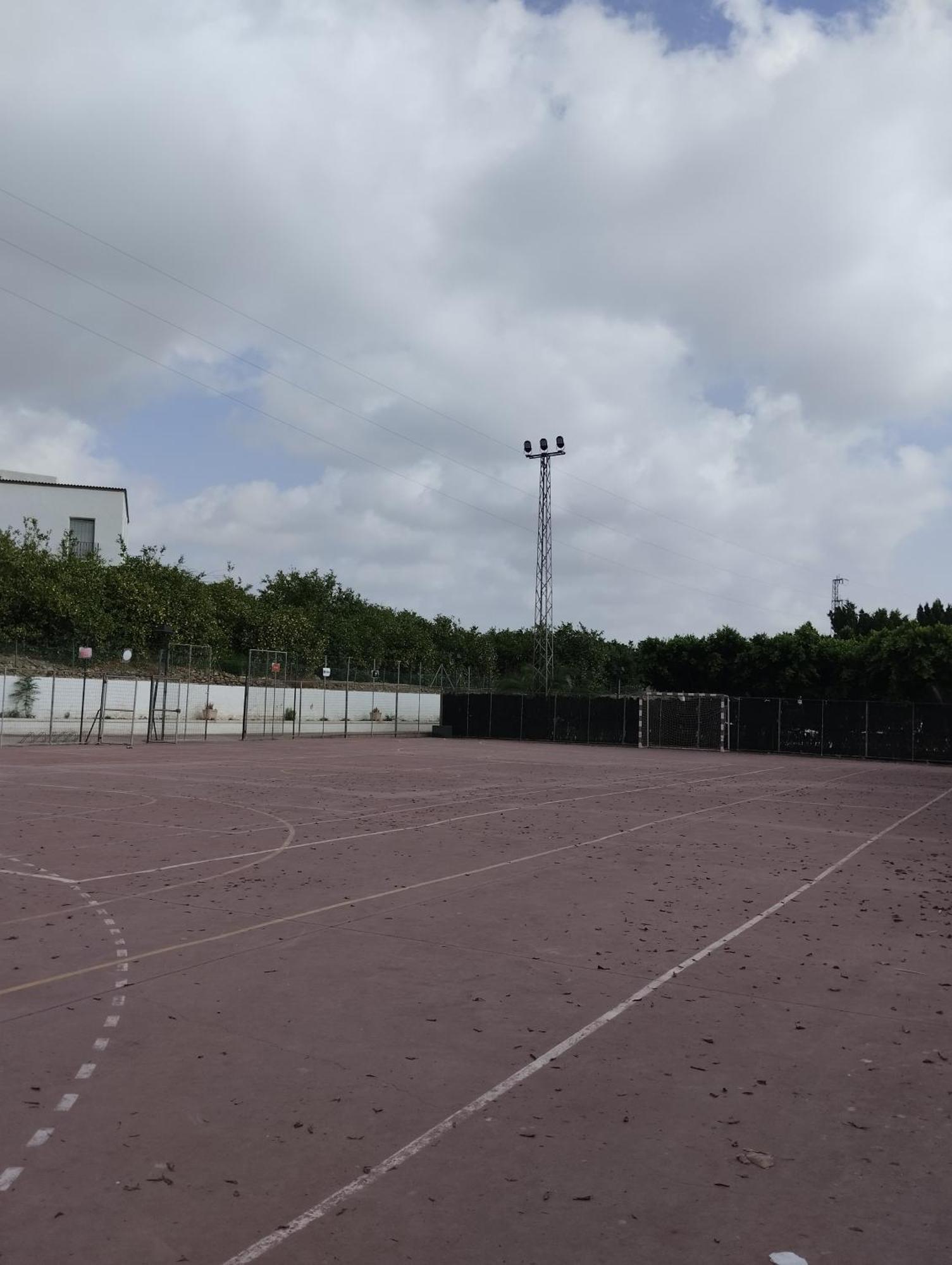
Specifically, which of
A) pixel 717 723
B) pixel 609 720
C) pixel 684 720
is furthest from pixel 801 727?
pixel 609 720

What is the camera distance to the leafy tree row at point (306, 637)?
47562 millimetres

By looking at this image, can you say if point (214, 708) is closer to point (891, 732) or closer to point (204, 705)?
point (204, 705)

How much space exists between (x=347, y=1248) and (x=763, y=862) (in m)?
9.75

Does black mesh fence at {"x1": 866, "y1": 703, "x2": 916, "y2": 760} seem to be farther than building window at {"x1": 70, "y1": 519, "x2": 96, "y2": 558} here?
No

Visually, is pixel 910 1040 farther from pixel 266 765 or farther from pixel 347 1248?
pixel 266 765

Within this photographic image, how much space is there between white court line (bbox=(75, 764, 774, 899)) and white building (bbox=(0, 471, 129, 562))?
5551 centimetres

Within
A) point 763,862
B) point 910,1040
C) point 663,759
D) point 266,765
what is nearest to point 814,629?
point 663,759

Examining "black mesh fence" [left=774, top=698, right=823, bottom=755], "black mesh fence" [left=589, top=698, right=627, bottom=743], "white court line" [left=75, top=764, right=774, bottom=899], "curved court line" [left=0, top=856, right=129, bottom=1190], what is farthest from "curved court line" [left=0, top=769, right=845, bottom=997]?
"black mesh fence" [left=589, top=698, right=627, bottom=743]

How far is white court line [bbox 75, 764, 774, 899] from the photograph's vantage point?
10752mm

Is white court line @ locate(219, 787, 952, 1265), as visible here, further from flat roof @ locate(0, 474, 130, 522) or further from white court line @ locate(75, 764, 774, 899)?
flat roof @ locate(0, 474, 130, 522)

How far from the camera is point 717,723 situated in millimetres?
46375

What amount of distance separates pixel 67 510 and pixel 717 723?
47251mm

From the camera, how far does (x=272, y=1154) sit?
4.27m

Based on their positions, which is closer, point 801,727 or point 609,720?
point 801,727
